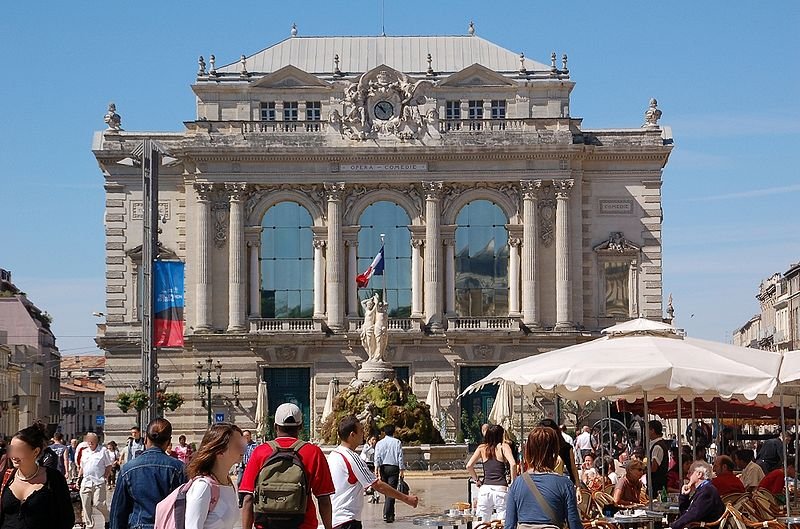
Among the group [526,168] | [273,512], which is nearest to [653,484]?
[273,512]

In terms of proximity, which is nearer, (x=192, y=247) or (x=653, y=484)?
(x=653, y=484)

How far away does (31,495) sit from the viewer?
12.7m

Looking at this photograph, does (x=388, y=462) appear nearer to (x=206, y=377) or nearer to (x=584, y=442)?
(x=584, y=442)

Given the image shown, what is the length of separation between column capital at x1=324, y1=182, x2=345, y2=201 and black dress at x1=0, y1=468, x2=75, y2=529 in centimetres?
5622

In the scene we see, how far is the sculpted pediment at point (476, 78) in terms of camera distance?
6956cm

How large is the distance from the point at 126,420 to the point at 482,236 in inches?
735

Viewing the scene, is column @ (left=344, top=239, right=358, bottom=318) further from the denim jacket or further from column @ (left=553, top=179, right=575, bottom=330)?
the denim jacket

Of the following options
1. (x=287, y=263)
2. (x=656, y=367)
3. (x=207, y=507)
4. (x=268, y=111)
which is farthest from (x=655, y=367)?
(x=268, y=111)

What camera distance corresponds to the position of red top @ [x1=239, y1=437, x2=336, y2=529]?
42.6ft

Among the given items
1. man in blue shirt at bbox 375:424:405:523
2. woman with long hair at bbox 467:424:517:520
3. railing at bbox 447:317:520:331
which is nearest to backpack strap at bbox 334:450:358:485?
woman with long hair at bbox 467:424:517:520

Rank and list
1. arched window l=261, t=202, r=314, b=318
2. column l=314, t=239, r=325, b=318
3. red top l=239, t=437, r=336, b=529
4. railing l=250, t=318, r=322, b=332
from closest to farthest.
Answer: red top l=239, t=437, r=336, b=529
railing l=250, t=318, r=322, b=332
column l=314, t=239, r=325, b=318
arched window l=261, t=202, r=314, b=318

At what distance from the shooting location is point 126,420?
69562mm

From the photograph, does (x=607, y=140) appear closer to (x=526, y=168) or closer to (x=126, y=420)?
(x=526, y=168)

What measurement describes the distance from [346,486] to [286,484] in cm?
243
